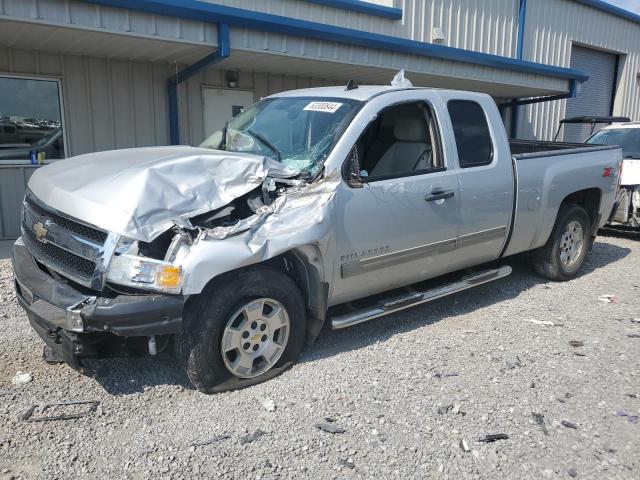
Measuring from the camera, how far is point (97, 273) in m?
3.05

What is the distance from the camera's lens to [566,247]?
6.18 meters

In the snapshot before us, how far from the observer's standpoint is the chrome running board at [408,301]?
3973 mm

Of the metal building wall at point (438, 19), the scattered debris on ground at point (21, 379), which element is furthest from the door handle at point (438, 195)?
the metal building wall at point (438, 19)

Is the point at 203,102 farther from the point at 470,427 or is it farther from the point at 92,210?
the point at 470,427

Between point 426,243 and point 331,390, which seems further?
point 426,243

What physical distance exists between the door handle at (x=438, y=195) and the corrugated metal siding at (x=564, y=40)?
41.9ft

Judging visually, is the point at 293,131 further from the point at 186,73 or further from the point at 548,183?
the point at 186,73

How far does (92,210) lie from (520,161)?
3854mm

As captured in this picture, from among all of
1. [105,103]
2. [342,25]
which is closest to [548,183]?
[105,103]

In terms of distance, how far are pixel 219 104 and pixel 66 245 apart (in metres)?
6.68

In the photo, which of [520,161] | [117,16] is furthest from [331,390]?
[117,16]

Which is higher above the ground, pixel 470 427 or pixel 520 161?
pixel 520 161

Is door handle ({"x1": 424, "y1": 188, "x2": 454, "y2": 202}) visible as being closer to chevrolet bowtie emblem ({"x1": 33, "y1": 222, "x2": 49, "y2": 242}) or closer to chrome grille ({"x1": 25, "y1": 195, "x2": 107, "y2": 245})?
chrome grille ({"x1": 25, "y1": 195, "x2": 107, "y2": 245})

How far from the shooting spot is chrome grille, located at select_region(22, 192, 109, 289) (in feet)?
10.2
